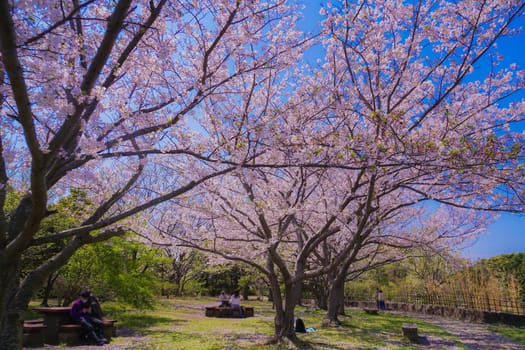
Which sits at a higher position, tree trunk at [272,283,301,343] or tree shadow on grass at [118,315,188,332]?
tree trunk at [272,283,301,343]

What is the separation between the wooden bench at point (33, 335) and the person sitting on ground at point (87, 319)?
0.65m

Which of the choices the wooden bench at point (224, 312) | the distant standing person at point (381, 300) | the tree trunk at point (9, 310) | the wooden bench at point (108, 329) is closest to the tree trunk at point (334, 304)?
the wooden bench at point (224, 312)

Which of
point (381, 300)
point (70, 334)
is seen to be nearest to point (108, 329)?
point (70, 334)

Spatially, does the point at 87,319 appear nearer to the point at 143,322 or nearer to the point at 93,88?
the point at 143,322

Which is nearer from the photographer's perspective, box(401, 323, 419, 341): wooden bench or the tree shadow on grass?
box(401, 323, 419, 341): wooden bench

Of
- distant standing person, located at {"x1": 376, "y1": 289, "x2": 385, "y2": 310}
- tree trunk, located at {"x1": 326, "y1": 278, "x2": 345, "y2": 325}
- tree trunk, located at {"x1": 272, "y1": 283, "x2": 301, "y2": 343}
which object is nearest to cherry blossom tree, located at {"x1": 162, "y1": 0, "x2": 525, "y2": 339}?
tree trunk, located at {"x1": 272, "y1": 283, "x2": 301, "y2": 343}

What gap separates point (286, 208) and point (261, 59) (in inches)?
141

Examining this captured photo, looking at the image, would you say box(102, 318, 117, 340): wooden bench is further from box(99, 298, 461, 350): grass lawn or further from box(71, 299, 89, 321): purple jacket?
box(71, 299, 89, 321): purple jacket

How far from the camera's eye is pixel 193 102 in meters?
4.39

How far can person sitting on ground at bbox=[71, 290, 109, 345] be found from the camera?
7.40 meters

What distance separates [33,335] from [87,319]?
93cm

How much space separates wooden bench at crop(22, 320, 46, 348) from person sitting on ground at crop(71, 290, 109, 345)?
649 millimetres

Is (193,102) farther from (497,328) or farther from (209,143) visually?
(497,328)

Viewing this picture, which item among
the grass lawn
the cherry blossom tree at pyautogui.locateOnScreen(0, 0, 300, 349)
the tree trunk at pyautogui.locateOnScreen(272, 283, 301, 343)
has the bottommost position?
the grass lawn
